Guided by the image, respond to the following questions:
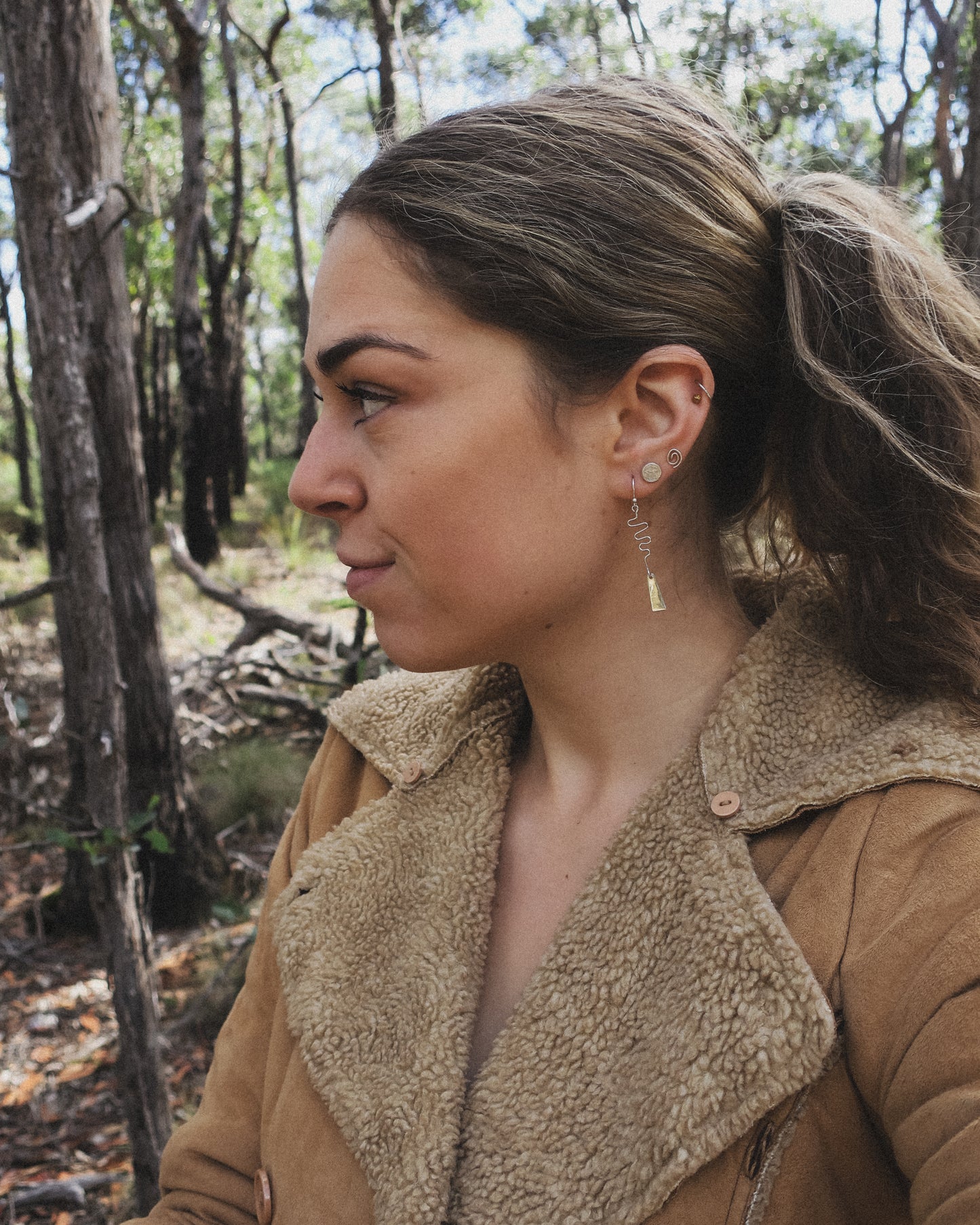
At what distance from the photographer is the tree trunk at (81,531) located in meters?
2.39

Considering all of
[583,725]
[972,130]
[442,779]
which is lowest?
[442,779]

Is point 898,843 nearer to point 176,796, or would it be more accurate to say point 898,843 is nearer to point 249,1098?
point 249,1098

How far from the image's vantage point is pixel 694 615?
1.55 meters

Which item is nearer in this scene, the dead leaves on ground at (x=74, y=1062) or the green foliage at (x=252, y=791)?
the dead leaves on ground at (x=74, y=1062)

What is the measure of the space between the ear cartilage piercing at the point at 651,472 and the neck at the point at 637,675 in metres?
0.16

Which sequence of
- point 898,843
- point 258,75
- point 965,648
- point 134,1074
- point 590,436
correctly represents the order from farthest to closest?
point 258,75, point 134,1074, point 590,436, point 965,648, point 898,843

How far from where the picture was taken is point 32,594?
2.56 m

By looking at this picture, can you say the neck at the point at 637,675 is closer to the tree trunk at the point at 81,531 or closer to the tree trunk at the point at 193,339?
the tree trunk at the point at 81,531

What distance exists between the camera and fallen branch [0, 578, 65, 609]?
8.09ft

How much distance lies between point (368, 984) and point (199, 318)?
12322 mm

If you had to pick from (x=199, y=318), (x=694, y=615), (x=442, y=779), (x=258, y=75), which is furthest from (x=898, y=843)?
(x=258, y=75)

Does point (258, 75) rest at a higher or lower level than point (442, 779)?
higher

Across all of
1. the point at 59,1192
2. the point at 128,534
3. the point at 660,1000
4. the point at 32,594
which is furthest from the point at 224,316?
the point at 660,1000

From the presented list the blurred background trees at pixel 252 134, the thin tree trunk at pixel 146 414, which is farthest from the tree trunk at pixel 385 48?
the thin tree trunk at pixel 146 414
